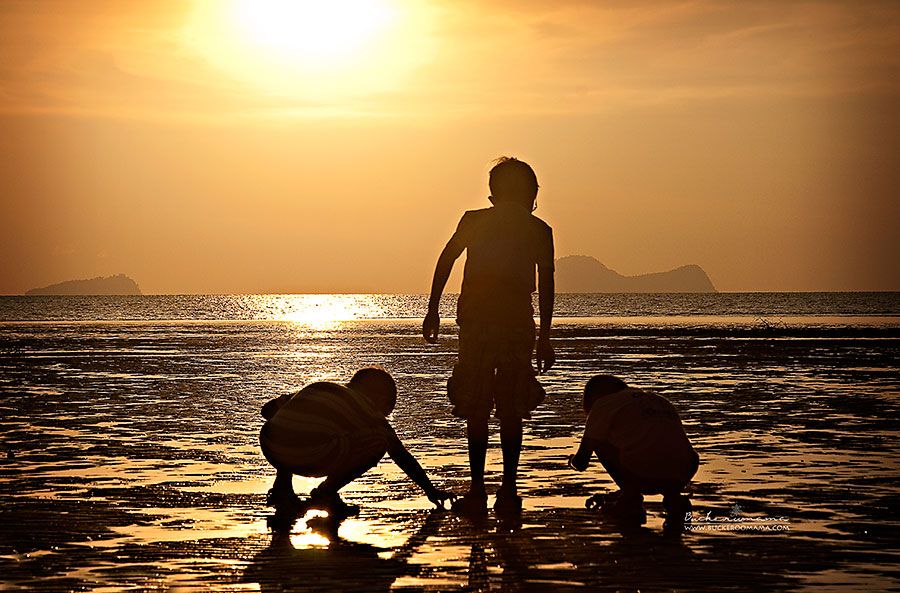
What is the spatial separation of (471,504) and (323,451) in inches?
38.5

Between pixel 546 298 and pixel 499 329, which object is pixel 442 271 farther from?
pixel 546 298

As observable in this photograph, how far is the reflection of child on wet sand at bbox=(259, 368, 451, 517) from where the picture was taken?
23.7 ft

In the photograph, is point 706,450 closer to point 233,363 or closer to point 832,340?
point 233,363

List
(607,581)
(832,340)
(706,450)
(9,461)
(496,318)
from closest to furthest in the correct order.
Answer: (607,581) → (496,318) → (9,461) → (706,450) → (832,340)

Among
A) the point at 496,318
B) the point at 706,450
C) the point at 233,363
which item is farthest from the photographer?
the point at 233,363

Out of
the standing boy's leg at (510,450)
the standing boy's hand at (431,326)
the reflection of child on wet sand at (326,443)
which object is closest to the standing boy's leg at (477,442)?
the standing boy's leg at (510,450)

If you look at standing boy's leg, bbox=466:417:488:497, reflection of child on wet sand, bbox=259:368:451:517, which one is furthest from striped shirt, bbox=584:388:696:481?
reflection of child on wet sand, bbox=259:368:451:517

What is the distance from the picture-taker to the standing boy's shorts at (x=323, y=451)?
721 cm

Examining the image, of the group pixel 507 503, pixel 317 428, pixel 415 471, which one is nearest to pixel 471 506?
pixel 507 503

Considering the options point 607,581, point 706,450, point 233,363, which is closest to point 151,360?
point 233,363

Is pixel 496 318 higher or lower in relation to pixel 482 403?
higher

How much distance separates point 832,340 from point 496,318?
34825mm

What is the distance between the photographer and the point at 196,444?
1113 centimetres

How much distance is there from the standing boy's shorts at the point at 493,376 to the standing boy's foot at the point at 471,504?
56 centimetres
